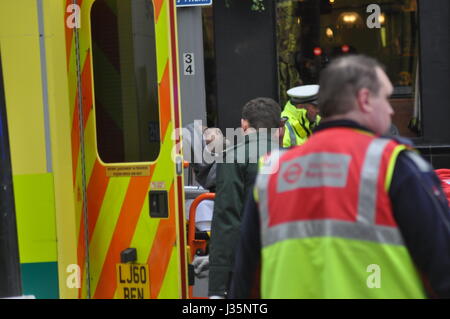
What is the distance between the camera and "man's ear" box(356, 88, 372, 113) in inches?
95.9

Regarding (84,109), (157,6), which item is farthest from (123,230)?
(157,6)

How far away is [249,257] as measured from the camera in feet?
8.88

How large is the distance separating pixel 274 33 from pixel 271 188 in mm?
8261

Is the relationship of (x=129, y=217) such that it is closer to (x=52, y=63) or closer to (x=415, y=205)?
(x=52, y=63)

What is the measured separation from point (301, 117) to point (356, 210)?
488 centimetres

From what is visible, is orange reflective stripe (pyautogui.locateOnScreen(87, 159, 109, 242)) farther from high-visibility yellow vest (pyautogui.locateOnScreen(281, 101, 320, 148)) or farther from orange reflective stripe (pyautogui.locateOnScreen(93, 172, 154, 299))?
high-visibility yellow vest (pyautogui.locateOnScreen(281, 101, 320, 148))

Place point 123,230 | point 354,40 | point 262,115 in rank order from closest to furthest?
point 123,230 < point 262,115 < point 354,40

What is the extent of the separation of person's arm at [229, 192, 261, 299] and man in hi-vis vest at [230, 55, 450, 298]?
143 mm

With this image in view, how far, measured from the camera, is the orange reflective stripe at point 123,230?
410 centimetres

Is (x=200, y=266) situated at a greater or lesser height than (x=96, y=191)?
lesser

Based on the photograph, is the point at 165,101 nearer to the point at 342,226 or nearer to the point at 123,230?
the point at 123,230

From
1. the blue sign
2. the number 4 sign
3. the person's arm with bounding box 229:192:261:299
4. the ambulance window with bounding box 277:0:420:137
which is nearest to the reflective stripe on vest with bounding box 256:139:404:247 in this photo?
the person's arm with bounding box 229:192:261:299

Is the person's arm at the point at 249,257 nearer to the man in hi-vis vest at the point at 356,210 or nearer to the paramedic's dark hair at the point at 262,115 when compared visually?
the man in hi-vis vest at the point at 356,210

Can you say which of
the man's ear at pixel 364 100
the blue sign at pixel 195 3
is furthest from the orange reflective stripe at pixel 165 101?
the blue sign at pixel 195 3
